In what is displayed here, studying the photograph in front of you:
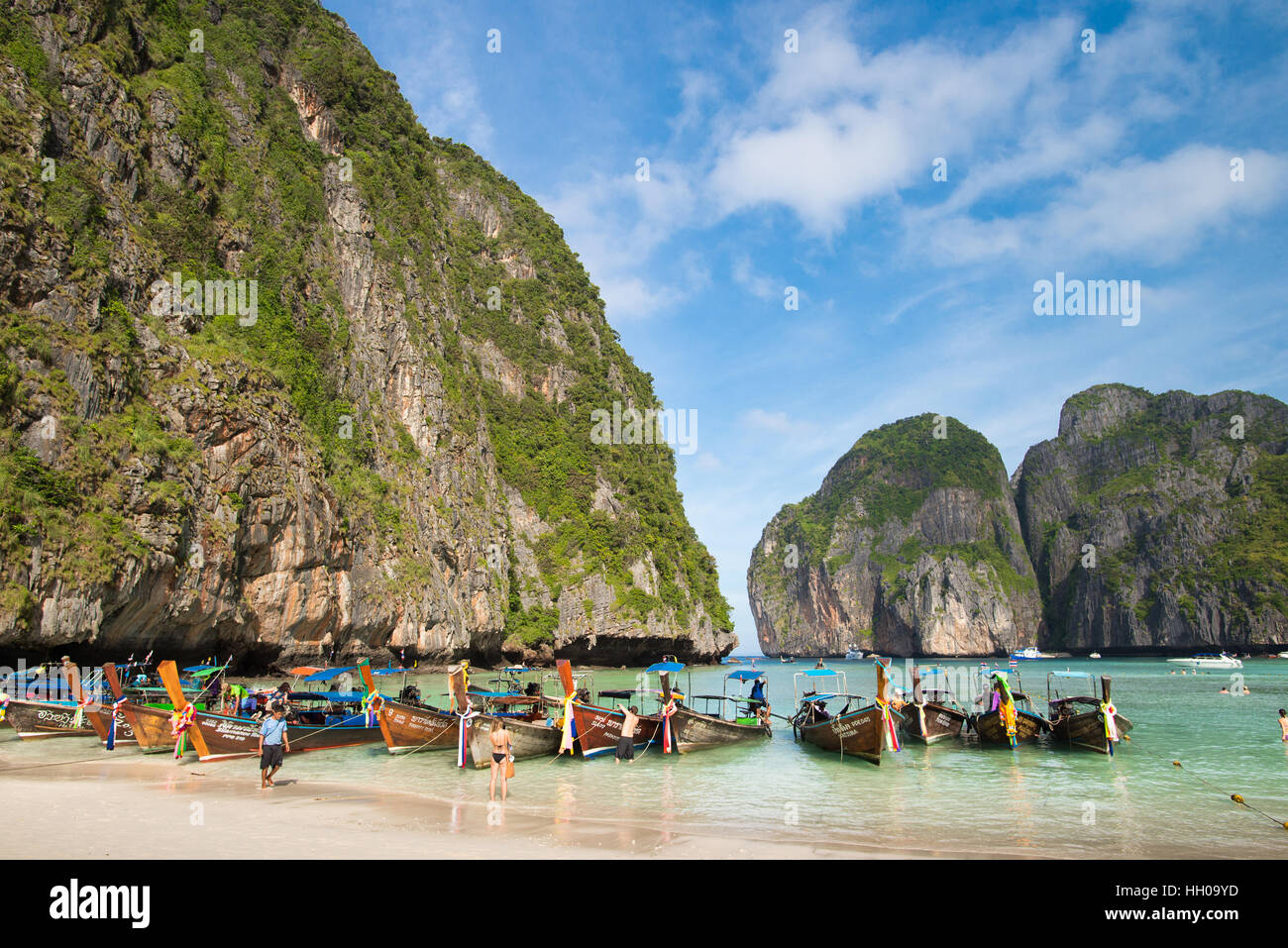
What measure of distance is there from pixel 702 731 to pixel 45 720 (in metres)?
19.2

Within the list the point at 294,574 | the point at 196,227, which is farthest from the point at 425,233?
the point at 294,574

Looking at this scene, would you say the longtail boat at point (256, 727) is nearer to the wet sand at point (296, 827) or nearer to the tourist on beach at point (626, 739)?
the wet sand at point (296, 827)

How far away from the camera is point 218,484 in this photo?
3350 centimetres

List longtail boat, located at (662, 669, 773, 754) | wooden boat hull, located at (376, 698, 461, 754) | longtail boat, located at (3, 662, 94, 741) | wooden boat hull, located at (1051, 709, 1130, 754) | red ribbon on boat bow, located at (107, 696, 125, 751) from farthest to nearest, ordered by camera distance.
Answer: wooden boat hull, located at (1051, 709, 1130, 754) < longtail boat, located at (662, 669, 773, 754) < longtail boat, located at (3, 662, 94, 741) < wooden boat hull, located at (376, 698, 461, 754) < red ribbon on boat bow, located at (107, 696, 125, 751)

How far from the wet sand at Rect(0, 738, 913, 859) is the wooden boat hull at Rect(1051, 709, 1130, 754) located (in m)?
15.5

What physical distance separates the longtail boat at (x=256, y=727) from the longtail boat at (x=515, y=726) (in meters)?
3.57

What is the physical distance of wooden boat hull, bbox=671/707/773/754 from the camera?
69.5 ft

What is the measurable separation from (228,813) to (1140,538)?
15429 cm

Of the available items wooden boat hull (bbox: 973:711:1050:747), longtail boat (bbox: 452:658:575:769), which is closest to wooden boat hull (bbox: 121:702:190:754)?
longtail boat (bbox: 452:658:575:769)

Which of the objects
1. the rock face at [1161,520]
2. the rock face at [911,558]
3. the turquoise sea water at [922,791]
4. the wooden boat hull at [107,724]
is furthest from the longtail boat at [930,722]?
the rock face at [911,558]

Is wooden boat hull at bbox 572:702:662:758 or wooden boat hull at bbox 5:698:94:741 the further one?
wooden boat hull at bbox 5:698:94:741

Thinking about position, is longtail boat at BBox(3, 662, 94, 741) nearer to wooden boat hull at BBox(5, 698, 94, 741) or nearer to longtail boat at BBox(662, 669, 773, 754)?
wooden boat hull at BBox(5, 698, 94, 741)

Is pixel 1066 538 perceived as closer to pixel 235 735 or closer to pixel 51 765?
pixel 235 735

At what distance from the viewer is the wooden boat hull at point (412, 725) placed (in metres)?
18.7
